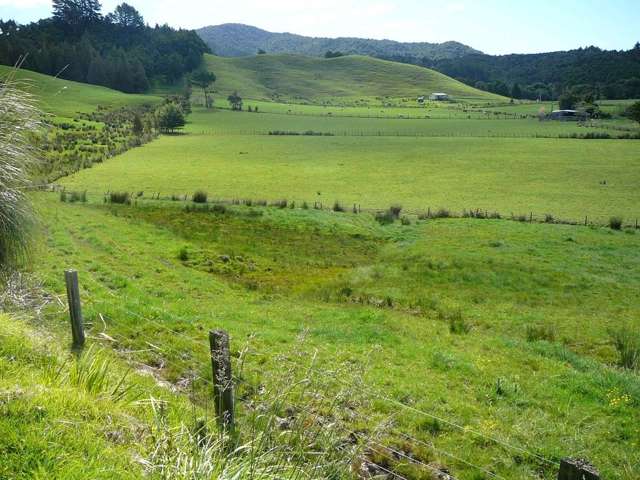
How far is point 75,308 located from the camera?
8.27 m

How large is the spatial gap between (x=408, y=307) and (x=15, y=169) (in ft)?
45.1

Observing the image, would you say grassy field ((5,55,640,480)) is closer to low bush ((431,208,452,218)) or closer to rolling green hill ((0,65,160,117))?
low bush ((431,208,452,218))

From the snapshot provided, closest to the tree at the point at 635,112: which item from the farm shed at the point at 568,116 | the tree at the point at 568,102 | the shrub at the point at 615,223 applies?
the farm shed at the point at 568,116

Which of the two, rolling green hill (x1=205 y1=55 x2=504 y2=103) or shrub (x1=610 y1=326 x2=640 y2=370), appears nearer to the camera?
shrub (x1=610 y1=326 x2=640 y2=370)

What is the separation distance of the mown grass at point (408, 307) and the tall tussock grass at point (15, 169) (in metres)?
2.93

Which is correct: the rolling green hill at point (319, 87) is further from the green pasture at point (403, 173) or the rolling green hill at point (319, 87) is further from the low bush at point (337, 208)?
the low bush at point (337, 208)

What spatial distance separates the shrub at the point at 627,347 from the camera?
43.4ft

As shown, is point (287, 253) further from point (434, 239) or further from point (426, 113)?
point (426, 113)

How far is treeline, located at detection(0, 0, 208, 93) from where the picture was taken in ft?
449

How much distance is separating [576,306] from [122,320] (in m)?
16.1

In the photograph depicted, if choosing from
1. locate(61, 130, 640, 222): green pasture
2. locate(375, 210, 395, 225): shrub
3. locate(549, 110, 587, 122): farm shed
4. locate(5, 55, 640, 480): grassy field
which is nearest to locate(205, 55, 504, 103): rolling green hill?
locate(549, 110, 587, 122): farm shed

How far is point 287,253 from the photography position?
26438 millimetres

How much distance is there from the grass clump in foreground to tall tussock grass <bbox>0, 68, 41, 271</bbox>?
2596mm

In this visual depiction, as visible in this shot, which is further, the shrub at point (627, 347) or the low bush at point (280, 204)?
the low bush at point (280, 204)
